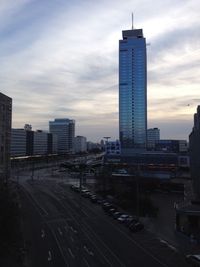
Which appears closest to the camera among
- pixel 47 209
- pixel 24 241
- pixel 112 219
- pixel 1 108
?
pixel 24 241

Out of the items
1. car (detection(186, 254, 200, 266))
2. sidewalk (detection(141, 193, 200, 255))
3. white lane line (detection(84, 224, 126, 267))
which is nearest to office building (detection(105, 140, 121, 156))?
sidewalk (detection(141, 193, 200, 255))

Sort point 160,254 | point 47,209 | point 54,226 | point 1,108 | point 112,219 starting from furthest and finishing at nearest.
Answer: point 1,108, point 47,209, point 112,219, point 54,226, point 160,254

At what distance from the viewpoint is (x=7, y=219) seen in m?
38.2

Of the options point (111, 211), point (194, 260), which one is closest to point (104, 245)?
point (194, 260)

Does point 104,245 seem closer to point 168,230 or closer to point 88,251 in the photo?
point 88,251

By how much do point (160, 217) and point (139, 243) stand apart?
53.8ft

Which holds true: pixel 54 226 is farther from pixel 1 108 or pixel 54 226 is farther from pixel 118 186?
pixel 1 108

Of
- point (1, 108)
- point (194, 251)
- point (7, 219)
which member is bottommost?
point (194, 251)

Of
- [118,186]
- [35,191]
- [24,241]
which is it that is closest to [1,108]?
[35,191]

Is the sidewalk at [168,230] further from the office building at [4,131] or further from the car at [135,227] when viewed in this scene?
the office building at [4,131]

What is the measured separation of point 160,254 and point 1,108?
6975 cm

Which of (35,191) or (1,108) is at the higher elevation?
(1,108)

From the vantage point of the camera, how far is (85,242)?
132 ft

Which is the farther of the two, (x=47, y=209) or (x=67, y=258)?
(x=47, y=209)
